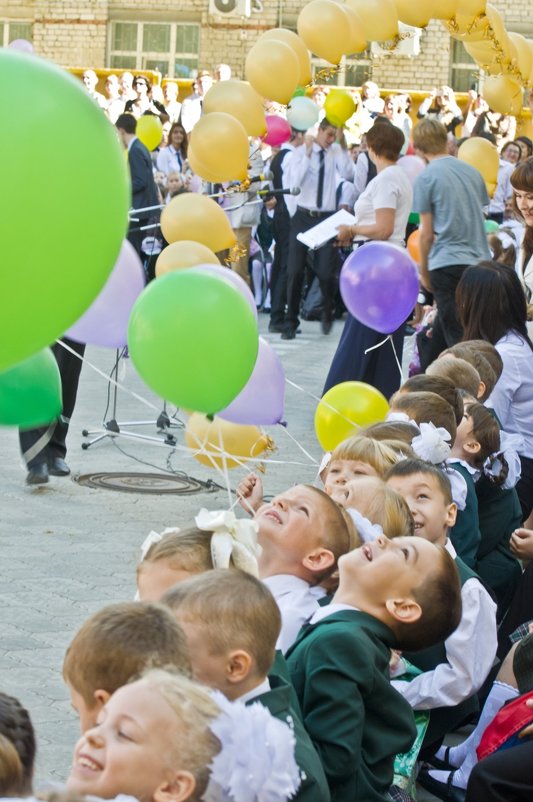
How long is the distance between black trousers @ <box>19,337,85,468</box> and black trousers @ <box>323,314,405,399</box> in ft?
5.14

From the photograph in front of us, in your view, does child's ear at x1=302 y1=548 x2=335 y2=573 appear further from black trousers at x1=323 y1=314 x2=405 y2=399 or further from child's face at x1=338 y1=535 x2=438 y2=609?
black trousers at x1=323 y1=314 x2=405 y2=399

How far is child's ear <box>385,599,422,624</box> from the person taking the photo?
122 inches

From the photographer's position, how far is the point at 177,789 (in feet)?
7.08

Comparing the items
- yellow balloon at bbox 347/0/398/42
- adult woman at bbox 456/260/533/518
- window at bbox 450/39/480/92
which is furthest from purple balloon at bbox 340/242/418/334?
window at bbox 450/39/480/92

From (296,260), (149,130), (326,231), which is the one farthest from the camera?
(149,130)

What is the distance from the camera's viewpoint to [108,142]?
7.11 feet

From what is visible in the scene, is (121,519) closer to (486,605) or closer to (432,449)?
(432,449)

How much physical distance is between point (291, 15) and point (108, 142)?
28045 millimetres

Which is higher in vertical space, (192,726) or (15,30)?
(15,30)

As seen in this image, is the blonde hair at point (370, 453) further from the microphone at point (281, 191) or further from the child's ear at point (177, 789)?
the microphone at point (281, 191)

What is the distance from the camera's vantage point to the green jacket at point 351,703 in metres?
Answer: 2.92

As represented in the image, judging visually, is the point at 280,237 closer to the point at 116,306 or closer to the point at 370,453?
the point at 116,306

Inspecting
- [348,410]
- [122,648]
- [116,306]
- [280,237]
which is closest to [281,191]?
[348,410]

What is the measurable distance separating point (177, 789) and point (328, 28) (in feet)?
21.8
